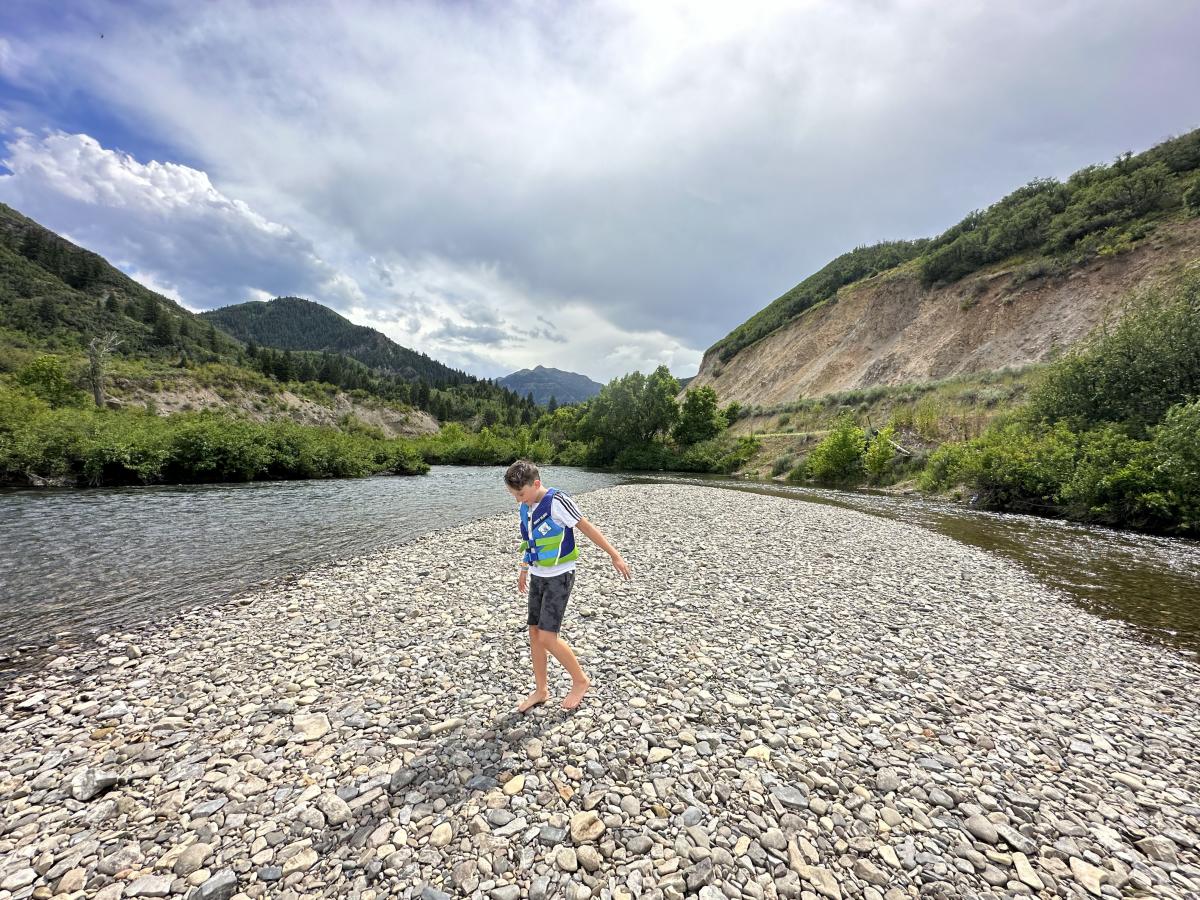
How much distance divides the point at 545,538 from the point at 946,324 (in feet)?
229

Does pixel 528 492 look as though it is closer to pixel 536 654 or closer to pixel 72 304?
pixel 536 654

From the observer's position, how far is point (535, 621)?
5.40m

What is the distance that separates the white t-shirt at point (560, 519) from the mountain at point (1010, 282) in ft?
138

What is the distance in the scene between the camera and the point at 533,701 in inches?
221

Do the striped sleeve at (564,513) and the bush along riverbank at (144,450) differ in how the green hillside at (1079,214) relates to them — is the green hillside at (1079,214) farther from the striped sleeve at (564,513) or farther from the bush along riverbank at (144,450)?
the bush along riverbank at (144,450)

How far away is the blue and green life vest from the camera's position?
17.0ft

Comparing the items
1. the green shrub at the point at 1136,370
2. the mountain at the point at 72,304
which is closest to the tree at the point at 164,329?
the mountain at the point at 72,304

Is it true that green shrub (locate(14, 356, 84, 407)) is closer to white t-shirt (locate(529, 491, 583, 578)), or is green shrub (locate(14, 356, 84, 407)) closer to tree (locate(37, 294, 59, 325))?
tree (locate(37, 294, 59, 325))

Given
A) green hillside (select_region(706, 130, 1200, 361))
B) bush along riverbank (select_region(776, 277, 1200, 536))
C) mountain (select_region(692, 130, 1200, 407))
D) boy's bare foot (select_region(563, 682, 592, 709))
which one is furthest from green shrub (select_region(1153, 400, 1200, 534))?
green hillside (select_region(706, 130, 1200, 361))

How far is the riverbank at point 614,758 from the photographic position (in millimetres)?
3492

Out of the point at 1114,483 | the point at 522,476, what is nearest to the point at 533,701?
the point at 522,476

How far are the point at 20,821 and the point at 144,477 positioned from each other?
34.4 m

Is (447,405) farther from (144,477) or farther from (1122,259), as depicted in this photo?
(1122,259)

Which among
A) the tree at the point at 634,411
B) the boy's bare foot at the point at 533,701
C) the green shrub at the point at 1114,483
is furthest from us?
the tree at the point at 634,411
